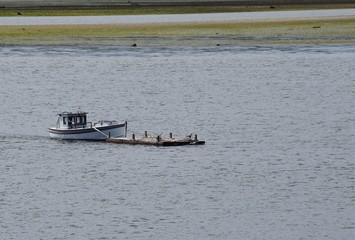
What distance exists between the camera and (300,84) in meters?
104

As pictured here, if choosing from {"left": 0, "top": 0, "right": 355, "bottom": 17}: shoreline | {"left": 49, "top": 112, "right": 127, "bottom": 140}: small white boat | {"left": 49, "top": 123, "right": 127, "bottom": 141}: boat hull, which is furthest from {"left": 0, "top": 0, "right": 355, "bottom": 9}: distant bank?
{"left": 49, "top": 123, "right": 127, "bottom": 141}: boat hull

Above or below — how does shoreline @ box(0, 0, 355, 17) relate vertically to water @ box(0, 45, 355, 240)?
above

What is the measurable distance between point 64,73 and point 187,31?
3239 centimetres

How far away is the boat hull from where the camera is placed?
75062 millimetres

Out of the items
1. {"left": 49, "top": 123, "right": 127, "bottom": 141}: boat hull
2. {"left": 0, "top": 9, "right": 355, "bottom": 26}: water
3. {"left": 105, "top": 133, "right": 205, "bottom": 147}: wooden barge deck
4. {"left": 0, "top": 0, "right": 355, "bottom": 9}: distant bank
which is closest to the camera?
{"left": 105, "top": 133, "right": 205, "bottom": 147}: wooden barge deck

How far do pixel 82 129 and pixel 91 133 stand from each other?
63cm

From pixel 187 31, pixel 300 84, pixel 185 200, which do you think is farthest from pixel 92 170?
pixel 187 31

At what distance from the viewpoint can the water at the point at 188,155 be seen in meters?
51.3

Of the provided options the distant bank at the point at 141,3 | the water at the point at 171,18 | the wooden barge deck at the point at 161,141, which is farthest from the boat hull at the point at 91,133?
the distant bank at the point at 141,3

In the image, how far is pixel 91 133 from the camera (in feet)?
249

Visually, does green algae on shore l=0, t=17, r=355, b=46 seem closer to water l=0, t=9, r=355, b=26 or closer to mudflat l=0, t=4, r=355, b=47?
mudflat l=0, t=4, r=355, b=47

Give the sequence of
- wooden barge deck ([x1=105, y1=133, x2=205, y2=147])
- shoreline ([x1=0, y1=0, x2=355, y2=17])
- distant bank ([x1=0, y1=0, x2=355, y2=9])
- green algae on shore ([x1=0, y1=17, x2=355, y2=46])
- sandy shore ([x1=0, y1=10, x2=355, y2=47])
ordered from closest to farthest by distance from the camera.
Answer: wooden barge deck ([x1=105, y1=133, x2=205, y2=147]) < sandy shore ([x1=0, y1=10, x2=355, y2=47]) < green algae on shore ([x1=0, y1=17, x2=355, y2=46]) < shoreline ([x1=0, y1=0, x2=355, y2=17]) < distant bank ([x1=0, y1=0, x2=355, y2=9])

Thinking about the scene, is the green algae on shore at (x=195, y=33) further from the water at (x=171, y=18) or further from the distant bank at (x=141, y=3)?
the distant bank at (x=141, y=3)

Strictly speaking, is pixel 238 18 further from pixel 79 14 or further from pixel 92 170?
pixel 92 170
